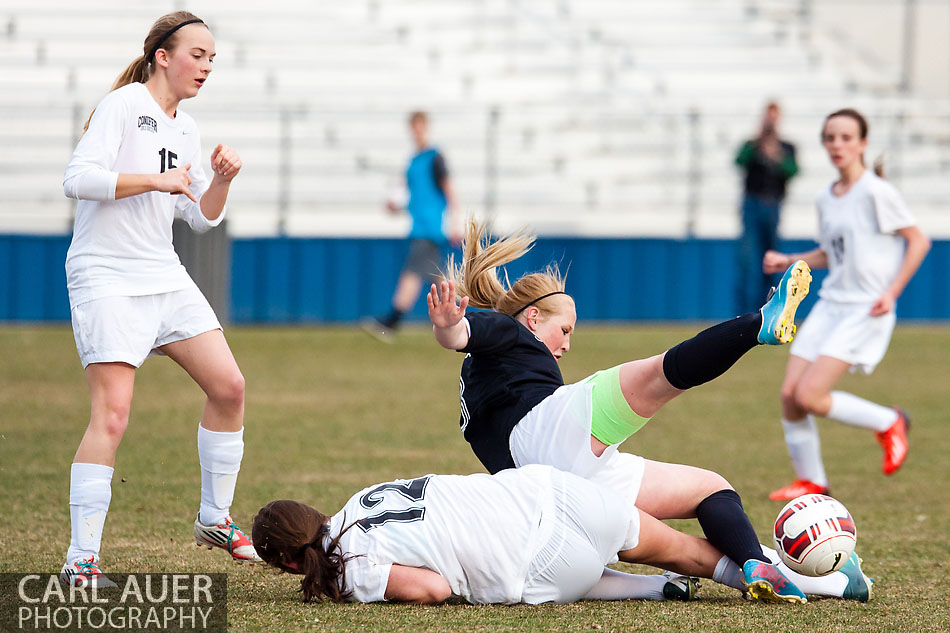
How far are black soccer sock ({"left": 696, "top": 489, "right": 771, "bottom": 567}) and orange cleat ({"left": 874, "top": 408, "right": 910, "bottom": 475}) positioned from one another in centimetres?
283

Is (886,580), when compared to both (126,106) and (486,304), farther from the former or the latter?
(126,106)

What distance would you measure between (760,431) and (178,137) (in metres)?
5.18

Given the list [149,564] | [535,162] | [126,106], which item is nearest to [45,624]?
[149,564]

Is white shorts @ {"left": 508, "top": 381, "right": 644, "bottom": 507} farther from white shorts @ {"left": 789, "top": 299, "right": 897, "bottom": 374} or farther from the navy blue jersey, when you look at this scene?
white shorts @ {"left": 789, "top": 299, "right": 897, "bottom": 374}

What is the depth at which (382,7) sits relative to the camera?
2212 cm

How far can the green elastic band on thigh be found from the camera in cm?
408

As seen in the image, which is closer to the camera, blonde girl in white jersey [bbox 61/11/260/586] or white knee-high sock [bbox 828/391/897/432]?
blonde girl in white jersey [bbox 61/11/260/586]

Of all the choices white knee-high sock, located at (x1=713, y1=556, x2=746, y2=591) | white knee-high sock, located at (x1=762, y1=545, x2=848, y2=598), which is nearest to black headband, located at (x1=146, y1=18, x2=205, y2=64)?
white knee-high sock, located at (x1=713, y1=556, x2=746, y2=591)

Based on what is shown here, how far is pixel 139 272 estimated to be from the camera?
4477 mm

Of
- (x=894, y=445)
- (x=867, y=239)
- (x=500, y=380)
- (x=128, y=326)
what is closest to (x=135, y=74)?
(x=128, y=326)

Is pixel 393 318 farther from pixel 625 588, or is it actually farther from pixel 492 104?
pixel 625 588

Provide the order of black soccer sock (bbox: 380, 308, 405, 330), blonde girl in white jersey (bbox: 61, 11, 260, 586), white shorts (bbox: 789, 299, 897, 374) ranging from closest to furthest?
blonde girl in white jersey (bbox: 61, 11, 260, 586) → white shorts (bbox: 789, 299, 897, 374) → black soccer sock (bbox: 380, 308, 405, 330)

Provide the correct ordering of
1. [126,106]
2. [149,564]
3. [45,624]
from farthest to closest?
[149,564]
[126,106]
[45,624]

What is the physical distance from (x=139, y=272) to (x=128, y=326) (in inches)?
7.9
